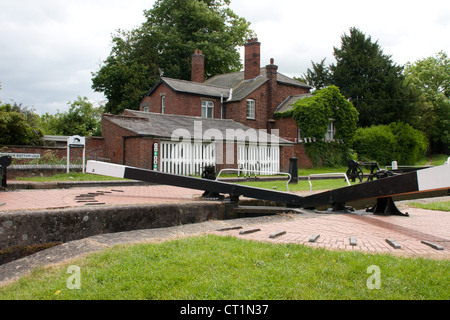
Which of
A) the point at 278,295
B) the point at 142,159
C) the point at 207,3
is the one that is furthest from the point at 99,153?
the point at 207,3

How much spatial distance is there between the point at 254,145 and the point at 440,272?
22940 millimetres

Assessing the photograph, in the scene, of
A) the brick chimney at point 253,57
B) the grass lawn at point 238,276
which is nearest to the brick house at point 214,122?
the brick chimney at point 253,57

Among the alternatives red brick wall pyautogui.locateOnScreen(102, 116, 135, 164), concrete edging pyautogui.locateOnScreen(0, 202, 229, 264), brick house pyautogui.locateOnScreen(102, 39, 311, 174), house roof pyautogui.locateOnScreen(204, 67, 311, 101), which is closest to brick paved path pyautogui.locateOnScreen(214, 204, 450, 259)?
concrete edging pyautogui.locateOnScreen(0, 202, 229, 264)

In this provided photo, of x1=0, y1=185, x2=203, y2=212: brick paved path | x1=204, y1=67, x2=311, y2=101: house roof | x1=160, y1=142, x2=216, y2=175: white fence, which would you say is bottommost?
x1=0, y1=185, x2=203, y2=212: brick paved path

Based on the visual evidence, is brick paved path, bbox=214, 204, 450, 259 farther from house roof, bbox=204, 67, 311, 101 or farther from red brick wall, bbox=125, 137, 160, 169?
house roof, bbox=204, 67, 311, 101

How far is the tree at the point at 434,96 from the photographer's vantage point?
48.8m

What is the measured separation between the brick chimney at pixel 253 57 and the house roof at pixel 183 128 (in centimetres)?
747

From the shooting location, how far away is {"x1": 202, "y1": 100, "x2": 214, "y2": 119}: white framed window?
1277 inches

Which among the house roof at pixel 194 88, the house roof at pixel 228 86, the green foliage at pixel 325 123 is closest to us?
the house roof at pixel 194 88

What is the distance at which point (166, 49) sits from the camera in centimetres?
4269

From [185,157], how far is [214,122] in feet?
20.8

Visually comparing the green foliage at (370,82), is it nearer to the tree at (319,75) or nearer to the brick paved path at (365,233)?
the tree at (319,75)
